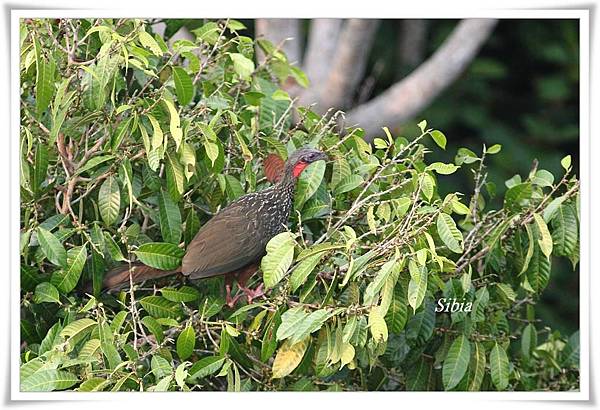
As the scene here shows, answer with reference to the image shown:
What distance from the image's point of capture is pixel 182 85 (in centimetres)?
177

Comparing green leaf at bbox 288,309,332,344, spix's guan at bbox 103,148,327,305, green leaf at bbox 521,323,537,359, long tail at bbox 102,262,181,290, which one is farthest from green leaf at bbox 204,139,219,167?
green leaf at bbox 521,323,537,359

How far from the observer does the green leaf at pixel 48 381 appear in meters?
1.63

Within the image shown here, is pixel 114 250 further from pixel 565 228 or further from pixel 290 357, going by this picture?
pixel 565 228

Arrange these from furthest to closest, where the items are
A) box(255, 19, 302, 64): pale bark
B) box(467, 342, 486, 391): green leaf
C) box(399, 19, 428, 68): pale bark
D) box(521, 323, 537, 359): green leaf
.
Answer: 1. box(399, 19, 428, 68): pale bark
2. box(255, 19, 302, 64): pale bark
3. box(521, 323, 537, 359): green leaf
4. box(467, 342, 486, 391): green leaf

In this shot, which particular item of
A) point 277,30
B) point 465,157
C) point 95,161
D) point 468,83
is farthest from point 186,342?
point 468,83

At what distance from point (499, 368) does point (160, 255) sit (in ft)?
2.36

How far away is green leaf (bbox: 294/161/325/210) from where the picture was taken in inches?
71.3

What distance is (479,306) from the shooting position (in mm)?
1903

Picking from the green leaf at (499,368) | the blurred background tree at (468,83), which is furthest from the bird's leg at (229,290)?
the blurred background tree at (468,83)

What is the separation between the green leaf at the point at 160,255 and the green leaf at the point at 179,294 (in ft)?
0.16

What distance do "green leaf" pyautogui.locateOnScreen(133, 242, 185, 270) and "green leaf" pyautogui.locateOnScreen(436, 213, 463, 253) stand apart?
0.49 metres

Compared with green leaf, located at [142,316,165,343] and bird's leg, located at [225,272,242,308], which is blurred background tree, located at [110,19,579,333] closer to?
bird's leg, located at [225,272,242,308]

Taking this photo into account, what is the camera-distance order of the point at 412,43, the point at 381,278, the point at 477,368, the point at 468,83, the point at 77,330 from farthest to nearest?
the point at 412,43, the point at 468,83, the point at 477,368, the point at 77,330, the point at 381,278
